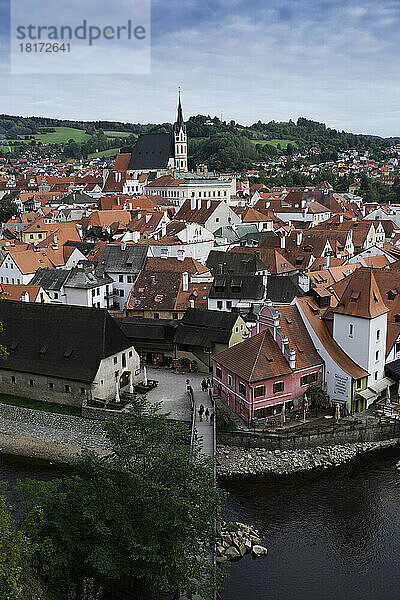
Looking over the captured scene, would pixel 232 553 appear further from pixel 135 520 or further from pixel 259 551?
pixel 135 520

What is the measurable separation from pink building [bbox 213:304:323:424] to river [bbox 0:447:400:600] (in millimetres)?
4715

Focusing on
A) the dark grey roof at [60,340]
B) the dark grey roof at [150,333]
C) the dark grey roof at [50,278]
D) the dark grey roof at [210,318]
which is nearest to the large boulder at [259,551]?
the dark grey roof at [60,340]

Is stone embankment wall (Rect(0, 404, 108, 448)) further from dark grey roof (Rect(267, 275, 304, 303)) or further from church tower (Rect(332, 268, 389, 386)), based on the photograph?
dark grey roof (Rect(267, 275, 304, 303))

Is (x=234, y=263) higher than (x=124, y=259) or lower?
lower

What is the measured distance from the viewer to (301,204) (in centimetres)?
10275

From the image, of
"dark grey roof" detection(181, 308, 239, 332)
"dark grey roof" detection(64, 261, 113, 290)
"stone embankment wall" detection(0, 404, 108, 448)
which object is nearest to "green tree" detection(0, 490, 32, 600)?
"stone embankment wall" detection(0, 404, 108, 448)

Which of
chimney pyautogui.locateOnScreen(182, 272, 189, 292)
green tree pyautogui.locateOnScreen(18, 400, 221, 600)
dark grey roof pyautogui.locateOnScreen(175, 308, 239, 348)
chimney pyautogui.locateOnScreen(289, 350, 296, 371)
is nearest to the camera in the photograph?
green tree pyautogui.locateOnScreen(18, 400, 221, 600)

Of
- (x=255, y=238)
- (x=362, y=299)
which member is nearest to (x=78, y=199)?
(x=255, y=238)

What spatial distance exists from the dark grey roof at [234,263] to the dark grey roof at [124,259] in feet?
21.9

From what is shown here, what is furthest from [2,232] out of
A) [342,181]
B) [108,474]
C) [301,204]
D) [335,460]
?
[342,181]

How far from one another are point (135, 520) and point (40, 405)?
18.1 meters

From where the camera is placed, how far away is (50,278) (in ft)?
165

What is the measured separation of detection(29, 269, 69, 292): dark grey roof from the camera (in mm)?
49312

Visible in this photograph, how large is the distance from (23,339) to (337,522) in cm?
2135
